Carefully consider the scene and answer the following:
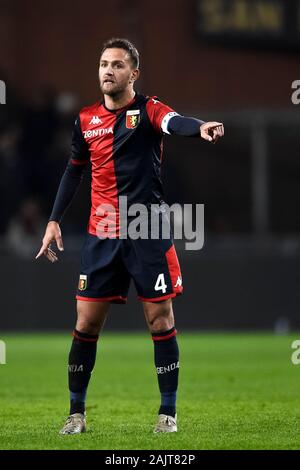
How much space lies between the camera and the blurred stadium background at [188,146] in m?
15.2

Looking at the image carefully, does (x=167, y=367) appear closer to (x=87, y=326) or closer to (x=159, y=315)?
(x=159, y=315)

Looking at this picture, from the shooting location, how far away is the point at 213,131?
6.29 metres

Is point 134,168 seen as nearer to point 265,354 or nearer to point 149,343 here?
point 265,354

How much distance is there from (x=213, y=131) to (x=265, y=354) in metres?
6.62

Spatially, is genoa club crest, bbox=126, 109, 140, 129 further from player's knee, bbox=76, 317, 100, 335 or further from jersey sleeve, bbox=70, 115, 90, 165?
player's knee, bbox=76, 317, 100, 335

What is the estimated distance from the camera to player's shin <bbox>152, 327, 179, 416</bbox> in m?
6.89

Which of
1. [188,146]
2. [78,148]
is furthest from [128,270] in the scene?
[188,146]

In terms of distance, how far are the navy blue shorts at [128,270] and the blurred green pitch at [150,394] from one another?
2.51ft

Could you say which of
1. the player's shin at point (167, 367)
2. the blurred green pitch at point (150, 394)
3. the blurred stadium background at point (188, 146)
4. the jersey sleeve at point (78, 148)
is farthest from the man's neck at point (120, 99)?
the blurred stadium background at point (188, 146)

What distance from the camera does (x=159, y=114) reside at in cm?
680

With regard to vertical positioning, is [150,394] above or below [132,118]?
below

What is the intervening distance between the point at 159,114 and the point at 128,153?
28 centimetres

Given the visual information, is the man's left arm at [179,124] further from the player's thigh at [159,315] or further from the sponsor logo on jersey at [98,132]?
the player's thigh at [159,315]

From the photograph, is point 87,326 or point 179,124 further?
point 87,326
